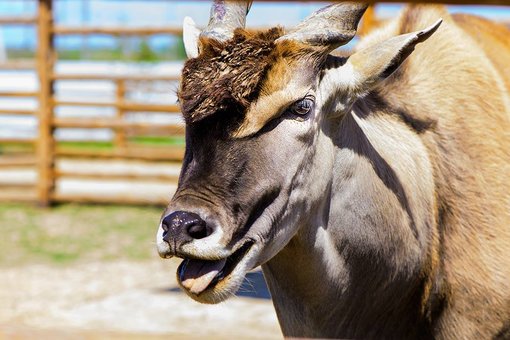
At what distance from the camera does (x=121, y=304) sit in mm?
6699

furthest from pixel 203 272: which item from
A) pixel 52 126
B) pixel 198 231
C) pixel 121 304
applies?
pixel 52 126

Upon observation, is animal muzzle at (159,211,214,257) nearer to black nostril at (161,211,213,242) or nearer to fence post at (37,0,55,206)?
black nostril at (161,211,213,242)

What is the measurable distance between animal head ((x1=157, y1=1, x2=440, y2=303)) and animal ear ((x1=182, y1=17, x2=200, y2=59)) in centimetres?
39

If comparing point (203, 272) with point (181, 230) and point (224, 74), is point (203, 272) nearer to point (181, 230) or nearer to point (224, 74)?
point (181, 230)

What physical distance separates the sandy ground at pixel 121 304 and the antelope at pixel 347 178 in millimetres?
1770

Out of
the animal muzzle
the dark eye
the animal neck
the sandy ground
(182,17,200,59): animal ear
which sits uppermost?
the dark eye

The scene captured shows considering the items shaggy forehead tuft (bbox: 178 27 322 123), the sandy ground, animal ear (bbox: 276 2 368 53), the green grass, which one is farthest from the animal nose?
the green grass

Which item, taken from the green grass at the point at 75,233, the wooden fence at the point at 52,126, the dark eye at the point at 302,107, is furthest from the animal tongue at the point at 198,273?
the wooden fence at the point at 52,126

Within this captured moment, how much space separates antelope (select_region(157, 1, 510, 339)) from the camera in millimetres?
3027

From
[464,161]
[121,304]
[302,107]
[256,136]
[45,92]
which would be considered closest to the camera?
[256,136]

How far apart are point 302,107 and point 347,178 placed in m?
0.44

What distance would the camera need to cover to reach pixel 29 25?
1191 cm

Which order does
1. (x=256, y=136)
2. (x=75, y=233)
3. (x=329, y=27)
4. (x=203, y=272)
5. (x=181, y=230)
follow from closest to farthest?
(x=181, y=230), (x=203, y=272), (x=256, y=136), (x=329, y=27), (x=75, y=233)

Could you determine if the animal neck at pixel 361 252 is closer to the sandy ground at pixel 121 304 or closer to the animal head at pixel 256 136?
the animal head at pixel 256 136
